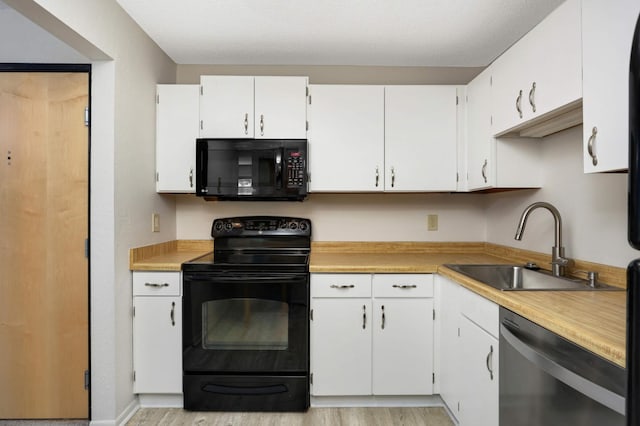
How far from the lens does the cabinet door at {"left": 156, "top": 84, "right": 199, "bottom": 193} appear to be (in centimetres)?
246

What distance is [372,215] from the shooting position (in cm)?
279

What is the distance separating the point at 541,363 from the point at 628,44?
1.02 metres

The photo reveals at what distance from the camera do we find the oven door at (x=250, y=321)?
211 centimetres

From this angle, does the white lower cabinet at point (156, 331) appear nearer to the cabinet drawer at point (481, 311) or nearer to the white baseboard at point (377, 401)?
the white baseboard at point (377, 401)

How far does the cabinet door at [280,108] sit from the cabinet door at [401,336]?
1.27 meters

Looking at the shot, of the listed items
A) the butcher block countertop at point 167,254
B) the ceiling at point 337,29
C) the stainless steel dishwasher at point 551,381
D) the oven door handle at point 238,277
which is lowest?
the stainless steel dishwasher at point 551,381

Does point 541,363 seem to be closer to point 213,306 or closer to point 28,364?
point 213,306

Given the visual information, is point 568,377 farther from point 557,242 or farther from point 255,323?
point 255,323

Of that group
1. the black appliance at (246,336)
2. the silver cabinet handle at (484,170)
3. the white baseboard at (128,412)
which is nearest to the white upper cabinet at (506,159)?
the silver cabinet handle at (484,170)

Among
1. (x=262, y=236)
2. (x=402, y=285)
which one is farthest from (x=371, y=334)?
(x=262, y=236)

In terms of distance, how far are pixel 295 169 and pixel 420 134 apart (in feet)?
2.95

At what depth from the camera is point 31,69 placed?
2.00m

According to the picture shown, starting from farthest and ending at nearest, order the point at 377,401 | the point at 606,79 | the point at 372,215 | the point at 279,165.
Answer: the point at 372,215 < the point at 279,165 < the point at 377,401 < the point at 606,79

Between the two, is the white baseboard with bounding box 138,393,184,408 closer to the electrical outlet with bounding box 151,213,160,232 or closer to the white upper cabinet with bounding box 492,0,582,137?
the electrical outlet with bounding box 151,213,160,232
